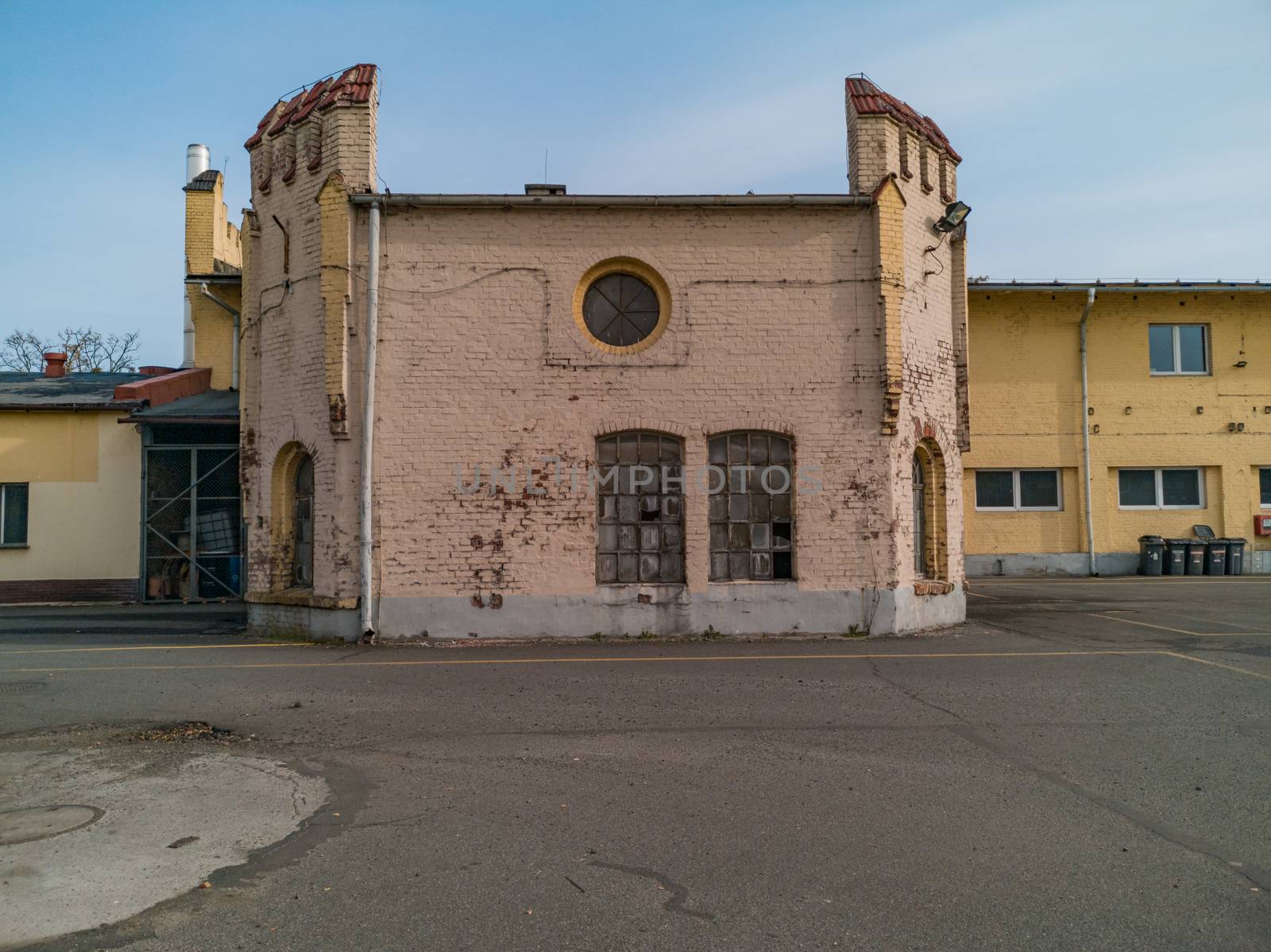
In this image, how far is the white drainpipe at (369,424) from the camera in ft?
37.1

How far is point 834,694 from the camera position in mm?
8141

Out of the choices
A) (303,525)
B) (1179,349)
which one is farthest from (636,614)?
(1179,349)

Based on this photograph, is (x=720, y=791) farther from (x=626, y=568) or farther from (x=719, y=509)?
(x=719, y=509)

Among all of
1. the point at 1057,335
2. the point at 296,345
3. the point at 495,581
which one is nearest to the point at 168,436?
the point at 296,345

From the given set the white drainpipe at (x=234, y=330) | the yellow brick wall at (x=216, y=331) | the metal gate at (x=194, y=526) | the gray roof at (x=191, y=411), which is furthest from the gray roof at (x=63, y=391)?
the white drainpipe at (x=234, y=330)

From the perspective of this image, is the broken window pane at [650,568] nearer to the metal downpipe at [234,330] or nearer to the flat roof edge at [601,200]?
the flat roof edge at [601,200]

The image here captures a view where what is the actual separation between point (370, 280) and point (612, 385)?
3502 millimetres

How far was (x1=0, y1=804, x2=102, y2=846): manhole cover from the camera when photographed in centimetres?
466

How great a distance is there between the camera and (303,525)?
41.0 ft

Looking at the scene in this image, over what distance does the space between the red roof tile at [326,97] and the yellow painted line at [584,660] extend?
745 centimetres

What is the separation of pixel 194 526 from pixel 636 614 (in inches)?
396

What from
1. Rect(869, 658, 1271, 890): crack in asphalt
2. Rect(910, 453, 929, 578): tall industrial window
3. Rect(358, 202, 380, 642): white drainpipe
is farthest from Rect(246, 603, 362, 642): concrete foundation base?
Rect(910, 453, 929, 578): tall industrial window

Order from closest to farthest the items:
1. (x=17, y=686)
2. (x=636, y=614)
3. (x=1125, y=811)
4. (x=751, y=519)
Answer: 1. (x=1125, y=811)
2. (x=17, y=686)
3. (x=636, y=614)
4. (x=751, y=519)

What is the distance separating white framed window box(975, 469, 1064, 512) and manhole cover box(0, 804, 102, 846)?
19.7 meters
